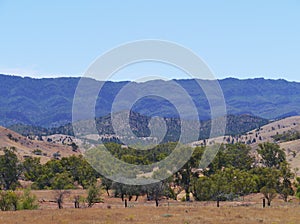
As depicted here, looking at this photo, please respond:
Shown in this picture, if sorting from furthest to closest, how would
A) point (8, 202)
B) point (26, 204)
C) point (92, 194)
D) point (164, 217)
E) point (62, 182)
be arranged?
1. point (62, 182)
2. point (92, 194)
3. point (26, 204)
4. point (8, 202)
5. point (164, 217)

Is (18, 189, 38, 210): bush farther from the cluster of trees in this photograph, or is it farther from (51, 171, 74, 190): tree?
(51, 171, 74, 190): tree

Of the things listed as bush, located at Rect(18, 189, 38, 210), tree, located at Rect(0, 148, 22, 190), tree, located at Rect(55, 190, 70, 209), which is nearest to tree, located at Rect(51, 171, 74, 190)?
tree, located at Rect(0, 148, 22, 190)

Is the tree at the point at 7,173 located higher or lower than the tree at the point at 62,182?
higher

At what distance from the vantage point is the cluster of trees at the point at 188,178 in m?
84.9

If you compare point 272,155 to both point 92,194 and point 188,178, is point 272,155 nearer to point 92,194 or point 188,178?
point 188,178

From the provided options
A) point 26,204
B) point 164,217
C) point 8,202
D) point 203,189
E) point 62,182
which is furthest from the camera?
point 62,182

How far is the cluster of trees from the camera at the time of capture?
278 feet

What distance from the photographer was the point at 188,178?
95000mm

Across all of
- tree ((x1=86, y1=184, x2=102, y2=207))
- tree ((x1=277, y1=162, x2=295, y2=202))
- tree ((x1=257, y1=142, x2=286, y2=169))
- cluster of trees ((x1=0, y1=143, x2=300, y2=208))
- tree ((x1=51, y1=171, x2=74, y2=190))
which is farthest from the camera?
tree ((x1=257, y1=142, x2=286, y2=169))

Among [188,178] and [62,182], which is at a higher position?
[188,178]

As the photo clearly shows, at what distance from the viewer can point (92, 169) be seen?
109m

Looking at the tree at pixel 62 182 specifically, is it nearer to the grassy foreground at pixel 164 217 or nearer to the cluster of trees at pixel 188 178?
the cluster of trees at pixel 188 178

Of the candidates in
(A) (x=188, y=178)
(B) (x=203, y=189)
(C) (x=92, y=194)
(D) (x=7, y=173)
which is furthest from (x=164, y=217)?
(D) (x=7, y=173)

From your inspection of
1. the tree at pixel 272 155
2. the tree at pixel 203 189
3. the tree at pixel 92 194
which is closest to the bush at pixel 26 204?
the tree at pixel 92 194
